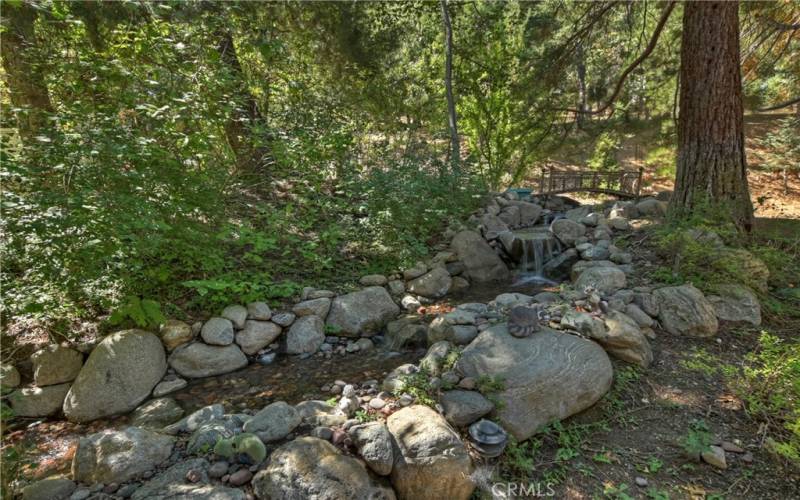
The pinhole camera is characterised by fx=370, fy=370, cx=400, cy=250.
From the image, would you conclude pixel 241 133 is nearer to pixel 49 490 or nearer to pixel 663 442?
pixel 49 490

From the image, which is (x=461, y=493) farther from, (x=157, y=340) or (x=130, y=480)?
(x=157, y=340)

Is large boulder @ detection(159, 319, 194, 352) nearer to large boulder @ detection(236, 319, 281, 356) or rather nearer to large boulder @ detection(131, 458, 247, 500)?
large boulder @ detection(236, 319, 281, 356)

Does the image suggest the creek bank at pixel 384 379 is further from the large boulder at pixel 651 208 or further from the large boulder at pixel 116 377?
the large boulder at pixel 651 208

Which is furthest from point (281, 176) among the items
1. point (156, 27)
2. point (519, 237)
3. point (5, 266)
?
point (519, 237)

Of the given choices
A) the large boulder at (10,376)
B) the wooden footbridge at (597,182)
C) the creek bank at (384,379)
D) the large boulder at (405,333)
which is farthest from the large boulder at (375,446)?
the wooden footbridge at (597,182)

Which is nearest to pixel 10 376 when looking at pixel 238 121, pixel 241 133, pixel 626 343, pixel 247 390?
pixel 247 390

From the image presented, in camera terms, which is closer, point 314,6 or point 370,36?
point 314,6

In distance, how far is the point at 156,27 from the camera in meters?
3.36

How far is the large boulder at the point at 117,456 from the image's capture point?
1752mm

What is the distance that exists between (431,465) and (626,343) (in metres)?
1.72

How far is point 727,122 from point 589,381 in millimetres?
3661

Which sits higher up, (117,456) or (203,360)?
(117,456)

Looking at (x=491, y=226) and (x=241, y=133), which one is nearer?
(x=241, y=133)

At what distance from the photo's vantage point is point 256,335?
3.43 metres
